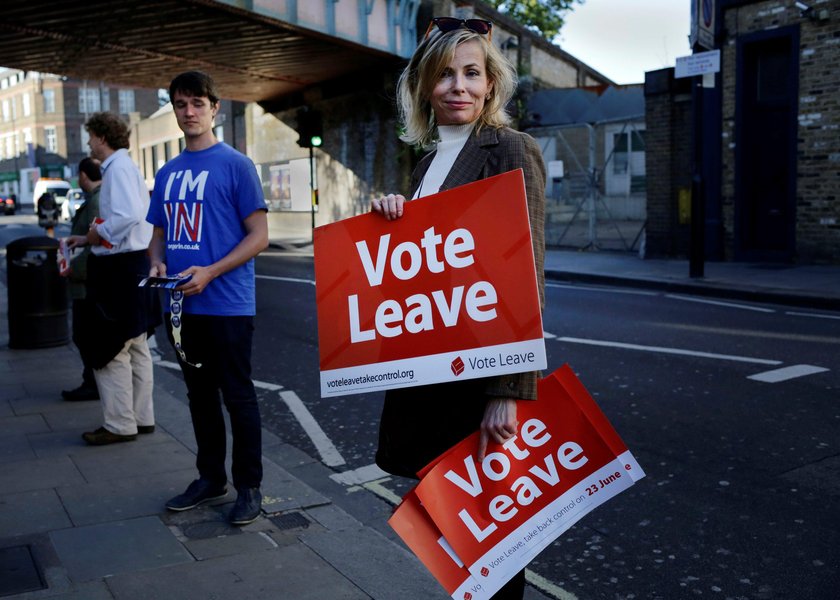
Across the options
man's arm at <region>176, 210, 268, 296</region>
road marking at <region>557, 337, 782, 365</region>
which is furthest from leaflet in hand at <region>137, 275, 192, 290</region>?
road marking at <region>557, 337, 782, 365</region>

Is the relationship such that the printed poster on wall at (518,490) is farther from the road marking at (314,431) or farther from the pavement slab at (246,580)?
the road marking at (314,431)

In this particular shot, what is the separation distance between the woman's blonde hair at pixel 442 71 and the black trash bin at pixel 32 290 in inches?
277

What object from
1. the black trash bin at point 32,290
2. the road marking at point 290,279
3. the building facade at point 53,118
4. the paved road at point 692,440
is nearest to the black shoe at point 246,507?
the paved road at point 692,440

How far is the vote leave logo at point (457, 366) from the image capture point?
2152 mm

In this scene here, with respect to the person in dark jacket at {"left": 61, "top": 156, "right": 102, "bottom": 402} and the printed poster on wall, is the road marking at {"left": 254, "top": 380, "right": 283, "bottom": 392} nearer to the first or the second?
the person in dark jacket at {"left": 61, "top": 156, "right": 102, "bottom": 402}

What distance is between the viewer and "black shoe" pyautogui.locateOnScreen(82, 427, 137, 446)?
16.8 feet

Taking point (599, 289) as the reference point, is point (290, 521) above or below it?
below

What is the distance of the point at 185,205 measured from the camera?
3.83 meters

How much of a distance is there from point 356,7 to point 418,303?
20.1 meters

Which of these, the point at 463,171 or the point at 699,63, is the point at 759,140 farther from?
the point at 463,171

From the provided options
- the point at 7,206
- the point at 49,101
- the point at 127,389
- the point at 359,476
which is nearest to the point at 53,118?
the point at 49,101

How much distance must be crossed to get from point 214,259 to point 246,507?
3.66ft

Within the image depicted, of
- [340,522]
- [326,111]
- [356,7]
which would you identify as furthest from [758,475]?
[326,111]

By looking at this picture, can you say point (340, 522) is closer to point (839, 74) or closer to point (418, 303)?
point (418, 303)
